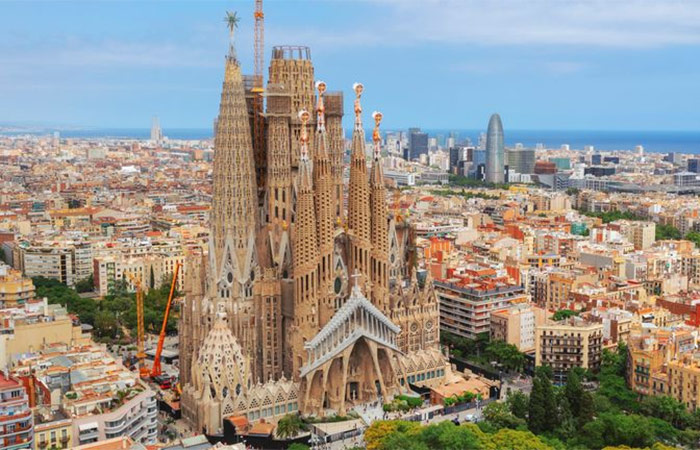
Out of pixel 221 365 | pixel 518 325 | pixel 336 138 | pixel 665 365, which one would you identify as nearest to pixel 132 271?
pixel 336 138

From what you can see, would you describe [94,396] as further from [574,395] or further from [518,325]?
[518,325]

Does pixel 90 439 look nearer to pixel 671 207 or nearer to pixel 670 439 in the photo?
pixel 670 439

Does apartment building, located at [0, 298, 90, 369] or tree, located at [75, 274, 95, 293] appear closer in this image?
apartment building, located at [0, 298, 90, 369]

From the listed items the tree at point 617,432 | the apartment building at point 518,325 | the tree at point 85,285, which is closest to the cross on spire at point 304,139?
the apartment building at point 518,325

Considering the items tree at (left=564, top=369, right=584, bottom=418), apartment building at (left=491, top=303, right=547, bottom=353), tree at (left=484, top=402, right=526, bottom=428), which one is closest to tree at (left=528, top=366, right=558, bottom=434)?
tree at (left=484, top=402, right=526, bottom=428)

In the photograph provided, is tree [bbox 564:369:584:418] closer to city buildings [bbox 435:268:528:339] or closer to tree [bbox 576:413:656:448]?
tree [bbox 576:413:656:448]
